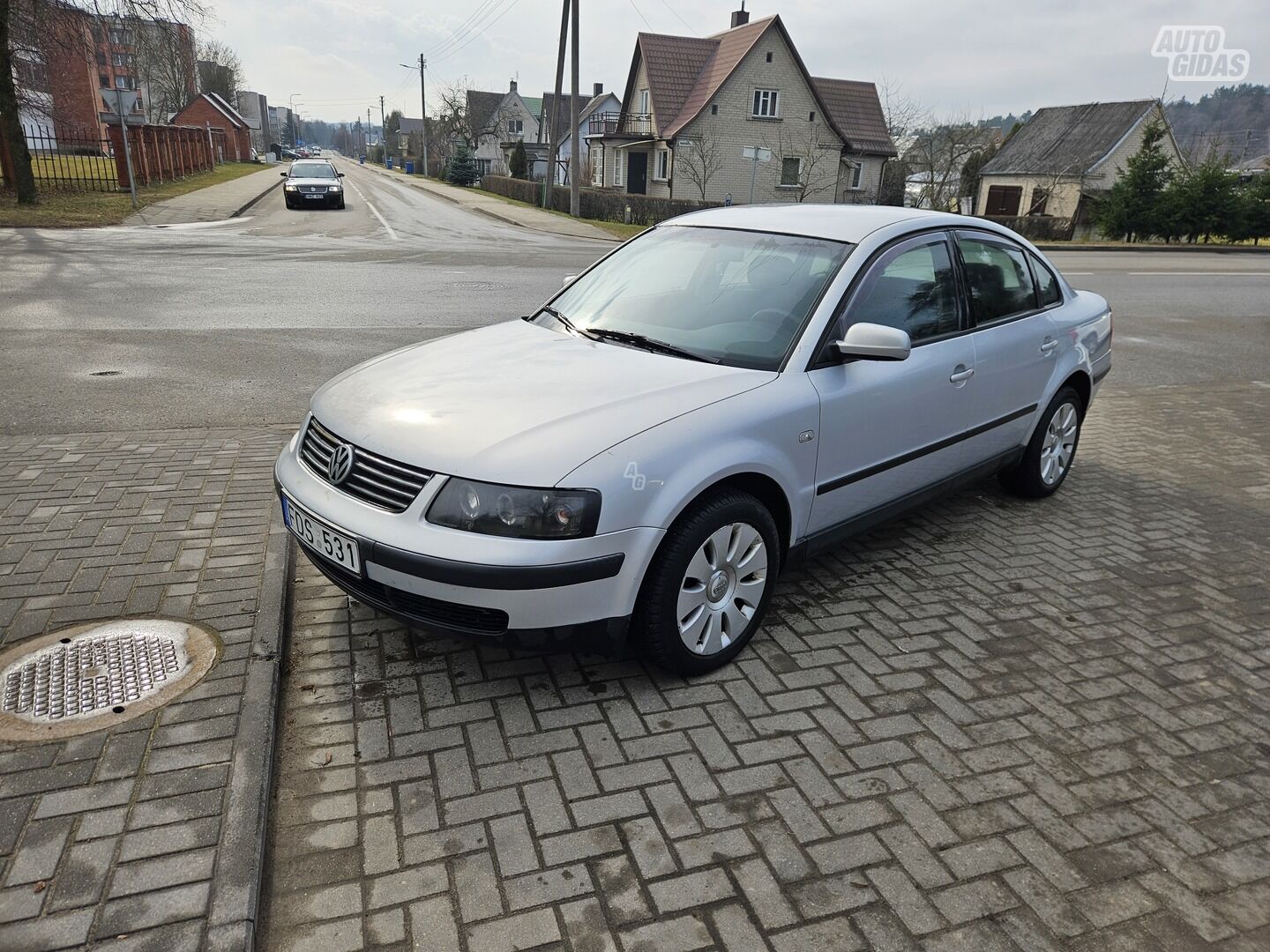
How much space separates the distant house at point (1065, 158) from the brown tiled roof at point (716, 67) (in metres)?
17.0

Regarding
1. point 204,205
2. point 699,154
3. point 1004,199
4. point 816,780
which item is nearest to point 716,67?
point 699,154

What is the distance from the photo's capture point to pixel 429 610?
2990 mm

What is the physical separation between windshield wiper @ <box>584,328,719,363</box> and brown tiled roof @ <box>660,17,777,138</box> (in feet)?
136

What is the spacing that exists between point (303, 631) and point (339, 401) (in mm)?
1006

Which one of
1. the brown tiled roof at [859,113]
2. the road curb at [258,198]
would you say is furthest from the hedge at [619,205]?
the brown tiled roof at [859,113]

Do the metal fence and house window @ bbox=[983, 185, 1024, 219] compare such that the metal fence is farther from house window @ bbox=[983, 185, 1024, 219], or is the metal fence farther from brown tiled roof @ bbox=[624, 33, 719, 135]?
house window @ bbox=[983, 185, 1024, 219]

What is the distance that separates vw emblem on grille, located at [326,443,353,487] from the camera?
10.4 ft

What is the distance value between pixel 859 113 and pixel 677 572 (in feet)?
164

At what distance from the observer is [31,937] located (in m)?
2.15

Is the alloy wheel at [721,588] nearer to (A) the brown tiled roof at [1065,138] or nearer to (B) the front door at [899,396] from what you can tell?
(B) the front door at [899,396]

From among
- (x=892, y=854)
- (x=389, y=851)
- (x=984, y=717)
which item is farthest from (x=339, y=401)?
(x=984, y=717)

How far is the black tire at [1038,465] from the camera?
531 centimetres

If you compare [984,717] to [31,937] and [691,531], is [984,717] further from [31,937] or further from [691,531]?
[31,937]

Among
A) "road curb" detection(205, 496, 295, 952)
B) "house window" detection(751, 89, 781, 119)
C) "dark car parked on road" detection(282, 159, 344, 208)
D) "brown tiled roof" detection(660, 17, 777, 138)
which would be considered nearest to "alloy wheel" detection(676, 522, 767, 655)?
"road curb" detection(205, 496, 295, 952)
